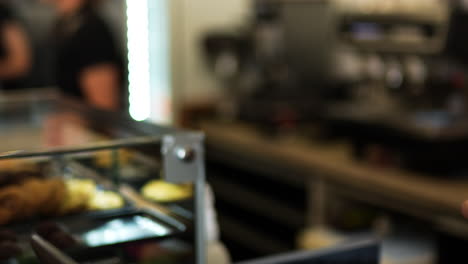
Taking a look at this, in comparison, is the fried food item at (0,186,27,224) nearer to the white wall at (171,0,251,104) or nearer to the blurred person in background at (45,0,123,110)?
the blurred person in background at (45,0,123,110)

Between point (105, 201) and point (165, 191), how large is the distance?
0.37ft

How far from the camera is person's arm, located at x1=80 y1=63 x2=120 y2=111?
2479mm

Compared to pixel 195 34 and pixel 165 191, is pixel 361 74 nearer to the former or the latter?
pixel 195 34

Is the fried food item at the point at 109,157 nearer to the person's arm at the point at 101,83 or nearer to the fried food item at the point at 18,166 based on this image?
the fried food item at the point at 18,166

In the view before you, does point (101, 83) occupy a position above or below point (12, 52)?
below

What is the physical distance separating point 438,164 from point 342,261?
63.9 inches

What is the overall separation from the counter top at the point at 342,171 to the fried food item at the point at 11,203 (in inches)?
66.8

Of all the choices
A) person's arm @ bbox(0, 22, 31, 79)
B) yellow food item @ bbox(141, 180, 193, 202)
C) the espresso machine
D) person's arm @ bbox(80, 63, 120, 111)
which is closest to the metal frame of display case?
yellow food item @ bbox(141, 180, 193, 202)

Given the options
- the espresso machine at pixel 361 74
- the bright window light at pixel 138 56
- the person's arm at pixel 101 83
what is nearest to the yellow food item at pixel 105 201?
the person's arm at pixel 101 83

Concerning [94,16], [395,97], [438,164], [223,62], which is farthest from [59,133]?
[223,62]

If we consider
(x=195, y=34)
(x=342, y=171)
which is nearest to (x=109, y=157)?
(x=342, y=171)

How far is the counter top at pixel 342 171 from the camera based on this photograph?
235cm

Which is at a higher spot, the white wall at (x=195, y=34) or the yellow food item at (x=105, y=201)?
the white wall at (x=195, y=34)

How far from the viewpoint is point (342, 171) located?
2744 mm
